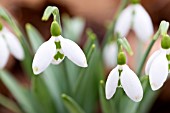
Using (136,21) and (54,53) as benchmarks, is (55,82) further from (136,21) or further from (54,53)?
(54,53)

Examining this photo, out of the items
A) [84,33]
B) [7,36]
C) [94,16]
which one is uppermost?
[94,16]

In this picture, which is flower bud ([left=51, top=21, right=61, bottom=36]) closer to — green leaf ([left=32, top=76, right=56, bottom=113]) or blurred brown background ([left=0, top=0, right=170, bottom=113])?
green leaf ([left=32, top=76, right=56, bottom=113])

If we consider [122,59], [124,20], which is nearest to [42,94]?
[124,20]

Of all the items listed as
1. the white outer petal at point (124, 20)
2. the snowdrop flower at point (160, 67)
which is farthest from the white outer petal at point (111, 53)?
the snowdrop flower at point (160, 67)

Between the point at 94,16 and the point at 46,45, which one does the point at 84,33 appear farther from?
the point at 46,45

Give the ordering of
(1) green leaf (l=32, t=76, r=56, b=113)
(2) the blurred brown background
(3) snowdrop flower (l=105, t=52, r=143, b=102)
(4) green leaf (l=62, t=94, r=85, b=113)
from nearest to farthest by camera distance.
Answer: (3) snowdrop flower (l=105, t=52, r=143, b=102) < (4) green leaf (l=62, t=94, r=85, b=113) < (1) green leaf (l=32, t=76, r=56, b=113) < (2) the blurred brown background

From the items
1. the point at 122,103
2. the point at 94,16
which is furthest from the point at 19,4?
the point at 122,103

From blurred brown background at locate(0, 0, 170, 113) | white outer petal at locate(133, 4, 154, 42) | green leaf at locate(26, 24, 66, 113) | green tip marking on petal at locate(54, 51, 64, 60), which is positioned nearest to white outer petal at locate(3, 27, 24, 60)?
green leaf at locate(26, 24, 66, 113)
